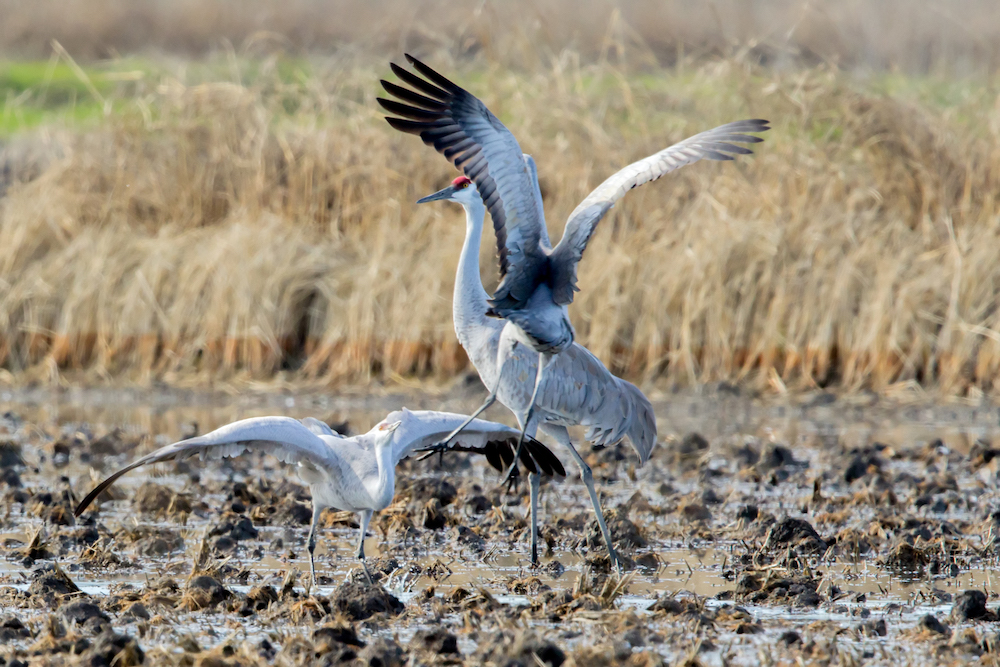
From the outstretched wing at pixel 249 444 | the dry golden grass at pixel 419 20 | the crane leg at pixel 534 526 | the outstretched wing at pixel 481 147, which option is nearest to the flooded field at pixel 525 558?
the crane leg at pixel 534 526

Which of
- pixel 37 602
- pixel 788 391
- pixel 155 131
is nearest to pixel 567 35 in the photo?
pixel 155 131

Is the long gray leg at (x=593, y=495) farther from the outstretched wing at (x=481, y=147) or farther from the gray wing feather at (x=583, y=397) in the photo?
the outstretched wing at (x=481, y=147)

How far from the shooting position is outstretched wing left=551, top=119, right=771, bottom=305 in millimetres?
5949

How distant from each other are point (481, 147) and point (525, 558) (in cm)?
186

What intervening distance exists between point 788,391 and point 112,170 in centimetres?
603

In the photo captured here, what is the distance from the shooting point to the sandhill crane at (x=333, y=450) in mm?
5730

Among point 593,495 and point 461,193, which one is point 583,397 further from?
point 461,193

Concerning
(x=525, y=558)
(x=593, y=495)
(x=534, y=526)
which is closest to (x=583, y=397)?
→ (x=593, y=495)

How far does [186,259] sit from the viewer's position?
11.8m

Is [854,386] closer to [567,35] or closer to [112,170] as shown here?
[112,170]

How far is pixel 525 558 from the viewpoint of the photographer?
6.53 m

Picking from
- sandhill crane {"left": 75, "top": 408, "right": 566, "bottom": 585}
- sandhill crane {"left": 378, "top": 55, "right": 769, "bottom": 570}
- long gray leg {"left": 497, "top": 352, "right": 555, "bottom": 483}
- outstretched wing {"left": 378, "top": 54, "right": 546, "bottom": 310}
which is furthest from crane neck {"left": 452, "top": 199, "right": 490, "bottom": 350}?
outstretched wing {"left": 378, "top": 54, "right": 546, "bottom": 310}

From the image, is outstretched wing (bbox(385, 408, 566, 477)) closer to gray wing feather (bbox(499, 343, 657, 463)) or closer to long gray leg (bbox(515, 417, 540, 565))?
long gray leg (bbox(515, 417, 540, 565))

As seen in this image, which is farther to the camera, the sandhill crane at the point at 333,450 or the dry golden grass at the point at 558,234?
the dry golden grass at the point at 558,234
